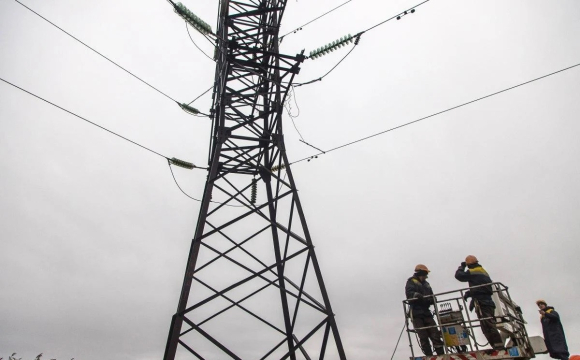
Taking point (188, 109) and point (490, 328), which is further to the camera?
point (188, 109)

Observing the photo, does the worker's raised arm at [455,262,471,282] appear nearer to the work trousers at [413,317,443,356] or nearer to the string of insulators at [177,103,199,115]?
the work trousers at [413,317,443,356]

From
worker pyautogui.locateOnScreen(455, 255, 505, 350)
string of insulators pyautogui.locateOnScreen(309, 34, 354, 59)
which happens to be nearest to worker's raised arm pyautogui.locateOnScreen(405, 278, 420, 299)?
worker pyautogui.locateOnScreen(455, 255, 505, 350)

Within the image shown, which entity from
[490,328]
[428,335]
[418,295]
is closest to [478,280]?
[490,328]

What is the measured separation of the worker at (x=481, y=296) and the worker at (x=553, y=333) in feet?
4.49

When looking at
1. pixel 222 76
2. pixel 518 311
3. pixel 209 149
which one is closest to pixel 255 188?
pixel 209 149

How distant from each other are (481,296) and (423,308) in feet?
3.73

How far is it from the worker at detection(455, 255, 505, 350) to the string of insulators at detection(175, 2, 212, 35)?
777 cm

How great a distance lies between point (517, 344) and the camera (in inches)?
242

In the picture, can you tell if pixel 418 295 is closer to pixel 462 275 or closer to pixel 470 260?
pixel 462 275

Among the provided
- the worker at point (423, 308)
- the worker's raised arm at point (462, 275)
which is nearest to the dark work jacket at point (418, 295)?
the worker at point (423, 308)

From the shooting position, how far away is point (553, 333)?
6.81 metres

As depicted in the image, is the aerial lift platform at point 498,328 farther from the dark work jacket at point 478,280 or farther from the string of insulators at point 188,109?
the string of insulators at point 188,109

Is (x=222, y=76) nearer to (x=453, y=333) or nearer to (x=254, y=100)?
(x=254, y=100)

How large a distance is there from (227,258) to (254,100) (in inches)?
167
